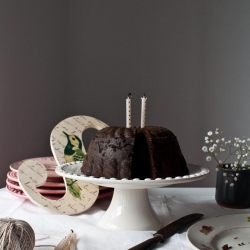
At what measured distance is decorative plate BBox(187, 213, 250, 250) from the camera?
2.49 ft

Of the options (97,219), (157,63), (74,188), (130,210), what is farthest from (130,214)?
(157,63)

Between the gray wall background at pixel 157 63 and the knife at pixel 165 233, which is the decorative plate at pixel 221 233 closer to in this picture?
the knife at pixel 165 233

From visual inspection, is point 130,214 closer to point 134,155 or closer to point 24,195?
point 134,155

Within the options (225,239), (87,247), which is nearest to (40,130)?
(87,247)

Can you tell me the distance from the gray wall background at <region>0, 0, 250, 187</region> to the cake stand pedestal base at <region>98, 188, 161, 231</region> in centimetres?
63

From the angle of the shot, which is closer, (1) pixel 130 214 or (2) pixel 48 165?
(1) pixel 130 214

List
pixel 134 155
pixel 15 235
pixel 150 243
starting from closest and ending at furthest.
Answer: pixel 15 235 < pixel 150 243 < pixel 134 155

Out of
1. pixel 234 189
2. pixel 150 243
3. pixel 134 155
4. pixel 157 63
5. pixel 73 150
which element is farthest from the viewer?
pixel 157 63

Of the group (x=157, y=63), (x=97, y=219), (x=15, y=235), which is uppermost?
(x=157, y=63)

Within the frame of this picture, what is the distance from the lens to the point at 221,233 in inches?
32.4

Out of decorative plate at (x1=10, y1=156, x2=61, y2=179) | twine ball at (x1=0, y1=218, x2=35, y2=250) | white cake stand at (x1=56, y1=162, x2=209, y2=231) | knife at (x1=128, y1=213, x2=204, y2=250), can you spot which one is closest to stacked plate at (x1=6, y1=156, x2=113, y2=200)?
decorative plate at (x1=10, y1=156, x2=61, y2=179)

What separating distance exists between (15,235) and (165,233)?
0.32m

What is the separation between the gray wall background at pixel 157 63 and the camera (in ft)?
5.06

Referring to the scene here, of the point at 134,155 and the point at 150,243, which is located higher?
the point at 134,155
